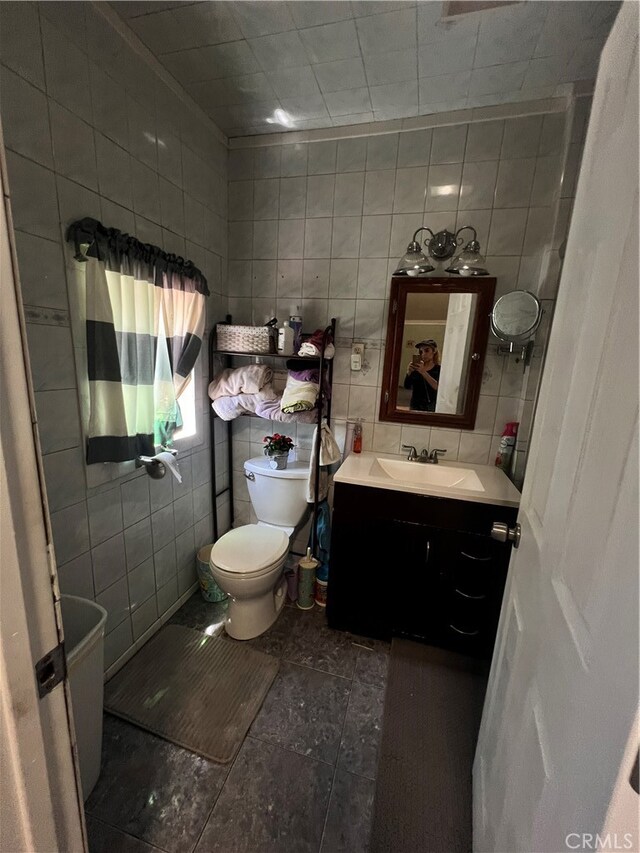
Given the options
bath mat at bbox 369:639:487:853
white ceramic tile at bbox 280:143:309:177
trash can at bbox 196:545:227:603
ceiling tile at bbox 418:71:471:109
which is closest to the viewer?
bath mat at bbox 369:639:487:853

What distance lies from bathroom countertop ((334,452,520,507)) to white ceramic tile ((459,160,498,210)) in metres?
1.26

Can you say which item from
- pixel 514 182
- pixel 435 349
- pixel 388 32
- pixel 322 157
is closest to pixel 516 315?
pixel 435 349

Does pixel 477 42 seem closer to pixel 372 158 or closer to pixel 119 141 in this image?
pixel 372 158

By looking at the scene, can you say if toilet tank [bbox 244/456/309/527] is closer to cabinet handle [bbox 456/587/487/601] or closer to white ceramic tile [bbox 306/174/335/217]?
cabinet handle [bbox 456/587/487/601]

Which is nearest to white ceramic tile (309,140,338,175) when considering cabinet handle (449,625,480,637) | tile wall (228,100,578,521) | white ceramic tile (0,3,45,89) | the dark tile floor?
tile wall (228,100,578,521)

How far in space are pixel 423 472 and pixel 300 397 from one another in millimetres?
742

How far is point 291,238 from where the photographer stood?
1.91 metres

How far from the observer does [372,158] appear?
1.72 meters

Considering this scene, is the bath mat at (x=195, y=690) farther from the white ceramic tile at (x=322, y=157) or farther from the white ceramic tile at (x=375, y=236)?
the white ceramic tile at (x=322, y=157)

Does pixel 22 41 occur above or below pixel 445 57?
below

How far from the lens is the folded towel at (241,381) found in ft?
6.12

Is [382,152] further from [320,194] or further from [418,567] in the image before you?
[418,567]

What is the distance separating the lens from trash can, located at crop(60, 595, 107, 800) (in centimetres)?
97

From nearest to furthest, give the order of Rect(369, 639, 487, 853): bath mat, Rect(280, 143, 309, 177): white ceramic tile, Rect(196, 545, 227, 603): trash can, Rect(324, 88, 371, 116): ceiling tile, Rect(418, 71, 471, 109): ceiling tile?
Rect(369, 639, 487, 853): bath mat < Rect(418, 71, 471, 109): ceiling tile < Rect(324, 88, 371, 116): ceiling tile < Rect(280, 143, 309, 177): white ceramic tile < Rect(196, 545, 227, 603): trash can
